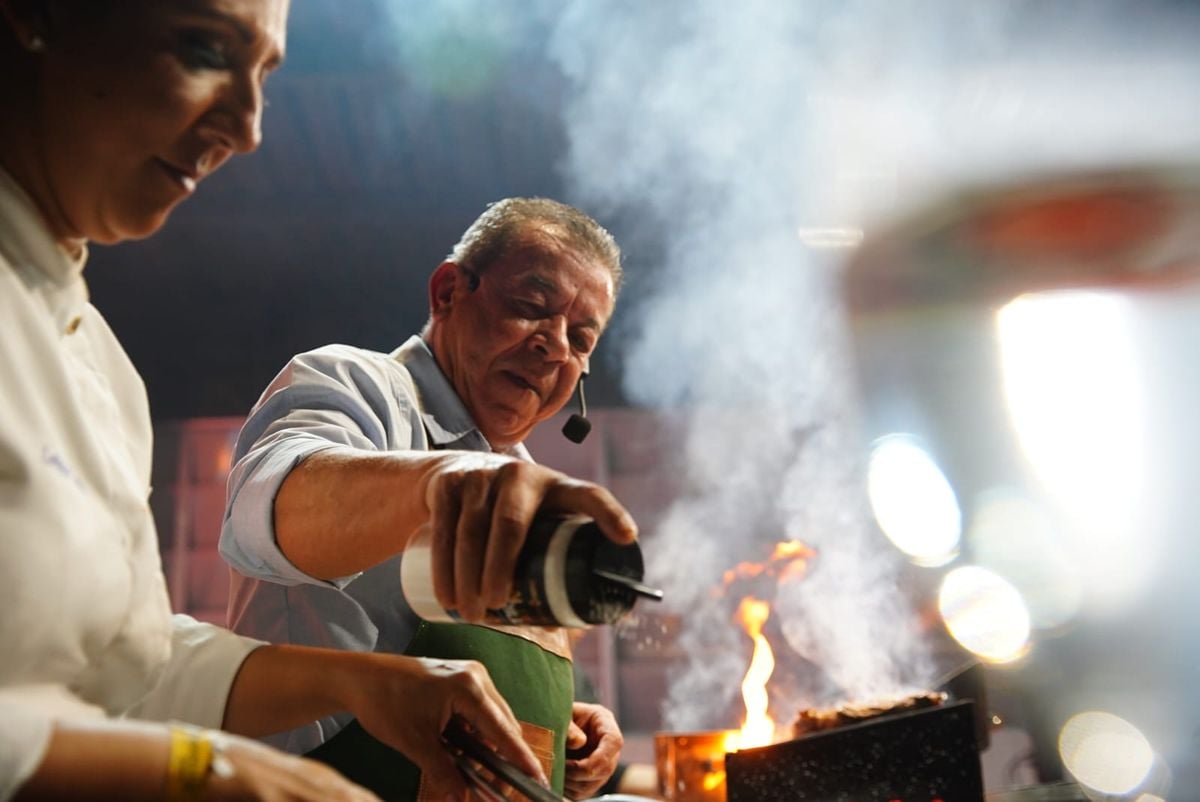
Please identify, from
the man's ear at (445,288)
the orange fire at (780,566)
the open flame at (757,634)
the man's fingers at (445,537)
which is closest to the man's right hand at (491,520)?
the man's fingers at (445,537)

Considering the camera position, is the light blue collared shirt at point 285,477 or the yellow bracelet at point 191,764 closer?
the yellow bracelet at point 191,764

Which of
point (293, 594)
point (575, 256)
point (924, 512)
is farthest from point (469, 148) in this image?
point (924, 512)

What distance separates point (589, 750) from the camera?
1.96 meters

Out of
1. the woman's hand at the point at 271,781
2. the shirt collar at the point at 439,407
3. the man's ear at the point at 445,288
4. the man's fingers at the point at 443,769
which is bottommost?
the woman's hand at the point at 271,781

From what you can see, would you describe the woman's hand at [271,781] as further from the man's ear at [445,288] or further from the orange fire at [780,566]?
the orange fire at [780,566]

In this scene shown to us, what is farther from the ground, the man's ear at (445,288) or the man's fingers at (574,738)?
the man's ear at (445,288)

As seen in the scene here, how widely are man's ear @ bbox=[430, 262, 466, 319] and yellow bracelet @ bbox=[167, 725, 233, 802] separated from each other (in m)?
Result: 1.74

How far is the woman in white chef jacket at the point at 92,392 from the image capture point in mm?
654

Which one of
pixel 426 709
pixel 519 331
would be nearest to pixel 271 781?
pixel 426 709

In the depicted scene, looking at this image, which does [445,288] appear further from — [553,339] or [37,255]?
[37,255]

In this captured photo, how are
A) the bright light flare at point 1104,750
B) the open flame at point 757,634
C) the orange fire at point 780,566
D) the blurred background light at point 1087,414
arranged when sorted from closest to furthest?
1. the open flame at point 757,634
2. the orange fire at point 780,566
3. the bright light flare at point 1104,750
4. the blurred background light at point 1087,414

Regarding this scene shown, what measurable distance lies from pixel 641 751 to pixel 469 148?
12.5 ft

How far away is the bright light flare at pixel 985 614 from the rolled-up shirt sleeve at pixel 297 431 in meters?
5.53

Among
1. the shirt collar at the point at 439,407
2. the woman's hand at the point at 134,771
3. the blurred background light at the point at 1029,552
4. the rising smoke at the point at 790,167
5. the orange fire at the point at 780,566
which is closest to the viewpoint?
the woman's hand at the point at 134,771
